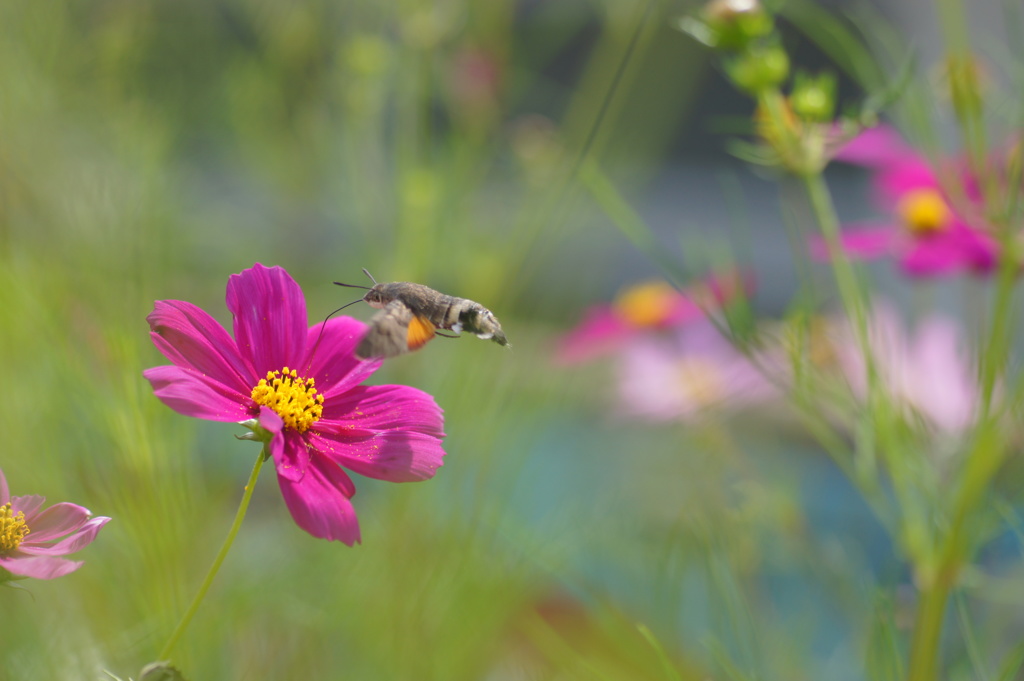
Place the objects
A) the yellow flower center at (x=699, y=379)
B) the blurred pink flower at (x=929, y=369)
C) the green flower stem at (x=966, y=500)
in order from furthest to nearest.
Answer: the yellow flower center at (x=699, y=379) < the blurred pink flower at (x=929, y=369) < the green flower stem at (x=966, y=500)

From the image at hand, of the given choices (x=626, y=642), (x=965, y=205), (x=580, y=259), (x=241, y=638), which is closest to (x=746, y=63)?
(x=965, y=205)

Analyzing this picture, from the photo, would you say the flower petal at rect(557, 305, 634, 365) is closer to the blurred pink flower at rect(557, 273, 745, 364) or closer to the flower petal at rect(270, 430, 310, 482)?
the blurred pink flower at rect(557, 273, 745, 364)

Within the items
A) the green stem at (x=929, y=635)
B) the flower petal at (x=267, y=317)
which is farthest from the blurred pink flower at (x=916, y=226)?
the flower petal at (x=267, y=317)

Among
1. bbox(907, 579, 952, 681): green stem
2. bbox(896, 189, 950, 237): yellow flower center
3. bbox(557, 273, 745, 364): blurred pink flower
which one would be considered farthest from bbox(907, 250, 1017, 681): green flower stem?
bbox(557, 273, 745, 364): blurred pink flower

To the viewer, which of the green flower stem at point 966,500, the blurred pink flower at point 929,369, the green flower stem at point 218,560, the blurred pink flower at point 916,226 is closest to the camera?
the green flower stem at point 218,560

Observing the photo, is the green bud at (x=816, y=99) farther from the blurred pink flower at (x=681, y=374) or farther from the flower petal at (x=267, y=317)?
the blurred pink flower at (x=681, y=374)

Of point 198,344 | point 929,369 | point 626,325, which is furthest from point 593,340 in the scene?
point 198,344

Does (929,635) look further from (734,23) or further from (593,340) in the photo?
(593,340)

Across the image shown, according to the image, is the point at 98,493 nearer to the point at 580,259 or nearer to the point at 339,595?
the point at 339,595
